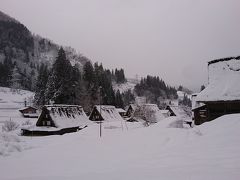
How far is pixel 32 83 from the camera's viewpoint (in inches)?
6594

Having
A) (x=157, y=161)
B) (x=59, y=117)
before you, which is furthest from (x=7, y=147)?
(x=59, y=117)

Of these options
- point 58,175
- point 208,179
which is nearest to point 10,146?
point 58,175

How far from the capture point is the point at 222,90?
2483 centimetres

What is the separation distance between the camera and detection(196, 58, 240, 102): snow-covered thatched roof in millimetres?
23984

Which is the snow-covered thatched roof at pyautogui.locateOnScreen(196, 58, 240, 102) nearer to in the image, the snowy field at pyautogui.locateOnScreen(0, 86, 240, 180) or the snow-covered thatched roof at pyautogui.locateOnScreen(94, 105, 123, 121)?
the snowy field at pyautogui.locateOnScreen(0, 86, 240, 180)

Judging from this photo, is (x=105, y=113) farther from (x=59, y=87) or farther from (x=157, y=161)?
(x=157, y=161)

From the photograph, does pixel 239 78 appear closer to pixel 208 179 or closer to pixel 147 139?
pixel 147 139

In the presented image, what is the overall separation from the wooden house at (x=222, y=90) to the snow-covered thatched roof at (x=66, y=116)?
975 inches

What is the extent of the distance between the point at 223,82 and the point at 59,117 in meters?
27.3

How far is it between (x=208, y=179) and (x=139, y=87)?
167m

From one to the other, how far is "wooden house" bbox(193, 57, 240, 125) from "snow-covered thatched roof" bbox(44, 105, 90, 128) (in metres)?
24.8

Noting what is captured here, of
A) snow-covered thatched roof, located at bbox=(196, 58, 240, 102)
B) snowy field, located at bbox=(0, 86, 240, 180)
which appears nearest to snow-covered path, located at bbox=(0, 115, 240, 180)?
snowy field, located at bbox=(0, 86, 240, 180)

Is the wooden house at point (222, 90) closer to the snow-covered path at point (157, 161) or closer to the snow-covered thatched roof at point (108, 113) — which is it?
the snow-covered path at point (157, 161)

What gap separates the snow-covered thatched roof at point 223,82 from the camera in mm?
23984
